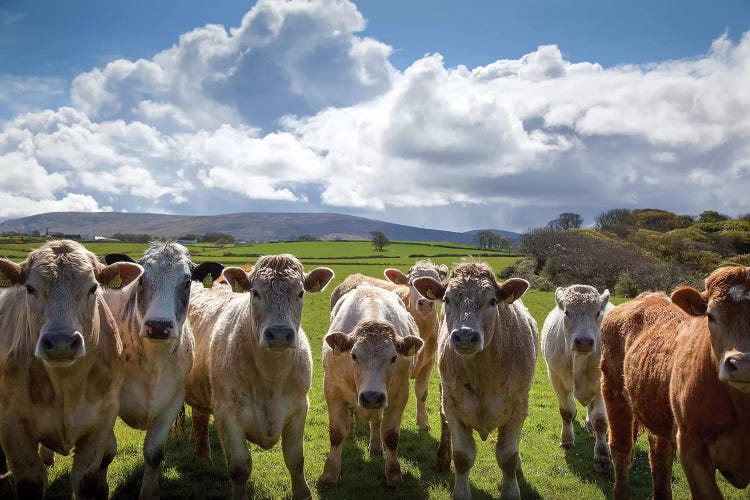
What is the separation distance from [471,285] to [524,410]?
164cm

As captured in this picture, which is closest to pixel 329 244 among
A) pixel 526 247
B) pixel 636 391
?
pixel 526 247

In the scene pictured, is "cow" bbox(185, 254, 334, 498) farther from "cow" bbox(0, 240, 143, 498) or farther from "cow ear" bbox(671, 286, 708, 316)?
"cow ear" bbox(671, 286, 708, 316)

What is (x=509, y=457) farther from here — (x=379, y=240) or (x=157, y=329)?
(x=379, y=240)

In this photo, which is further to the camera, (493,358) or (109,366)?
(493,358)

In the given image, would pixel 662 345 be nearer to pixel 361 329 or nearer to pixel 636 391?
pixel 636 391

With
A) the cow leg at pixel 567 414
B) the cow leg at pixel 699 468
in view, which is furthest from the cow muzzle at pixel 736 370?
the cow leg at pixel 567 414

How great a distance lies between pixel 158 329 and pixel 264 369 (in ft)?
3.94

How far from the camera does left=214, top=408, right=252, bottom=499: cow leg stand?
5676 mm

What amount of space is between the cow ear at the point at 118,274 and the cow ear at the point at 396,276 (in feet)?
21.2

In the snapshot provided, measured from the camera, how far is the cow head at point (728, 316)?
13.2 ft

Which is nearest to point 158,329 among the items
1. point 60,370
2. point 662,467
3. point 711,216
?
point 60,370

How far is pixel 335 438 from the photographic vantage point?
714cm

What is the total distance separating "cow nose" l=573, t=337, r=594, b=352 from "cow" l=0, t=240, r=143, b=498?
6.15m

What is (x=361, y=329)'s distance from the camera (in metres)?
6.88
